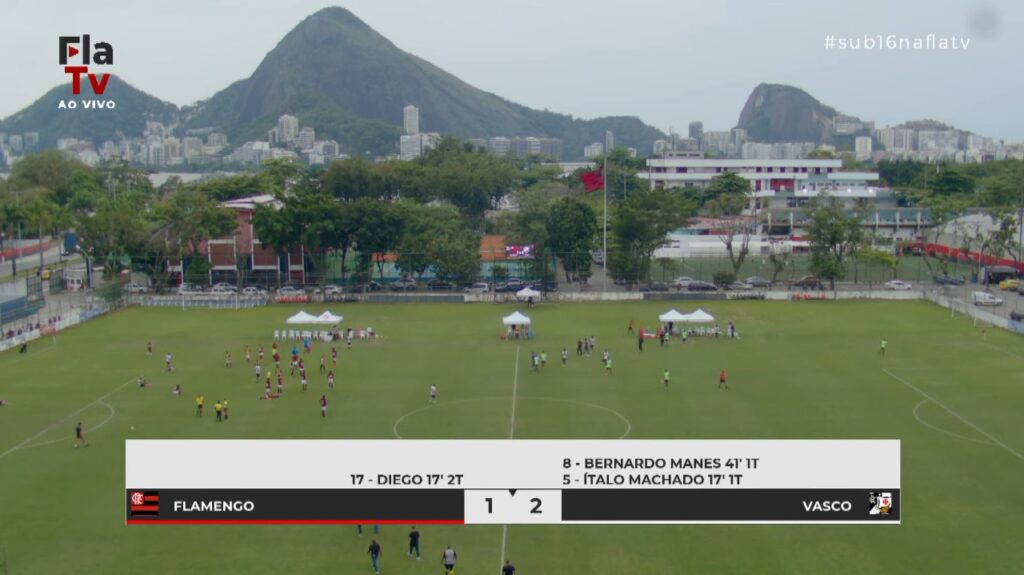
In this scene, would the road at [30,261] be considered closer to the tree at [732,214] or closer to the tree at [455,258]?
the tree at [455,258]

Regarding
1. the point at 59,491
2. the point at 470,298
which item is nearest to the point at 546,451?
the point at 59,491

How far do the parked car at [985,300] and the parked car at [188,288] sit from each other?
2498 inches

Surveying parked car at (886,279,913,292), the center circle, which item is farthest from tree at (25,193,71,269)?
parked car at (886,279,913,292)

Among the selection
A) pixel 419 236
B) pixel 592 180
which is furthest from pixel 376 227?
pixel 592 180

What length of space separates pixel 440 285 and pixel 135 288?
27319mm

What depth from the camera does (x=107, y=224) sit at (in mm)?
80688

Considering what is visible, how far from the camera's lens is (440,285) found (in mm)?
81938

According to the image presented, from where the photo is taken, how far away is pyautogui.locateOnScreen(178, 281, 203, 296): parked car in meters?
79.9

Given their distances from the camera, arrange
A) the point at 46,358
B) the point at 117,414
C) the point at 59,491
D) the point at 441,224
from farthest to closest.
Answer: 1. the point at 441,224
2. the point at 46,358
3. the point at 117,414
4. the point at 59,491

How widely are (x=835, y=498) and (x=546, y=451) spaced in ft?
20.8

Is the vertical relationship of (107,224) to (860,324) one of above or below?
above

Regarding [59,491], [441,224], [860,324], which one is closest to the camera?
[59,491]

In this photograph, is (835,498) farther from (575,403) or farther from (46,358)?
(46,358)

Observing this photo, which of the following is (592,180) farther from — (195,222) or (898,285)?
(195,222)
